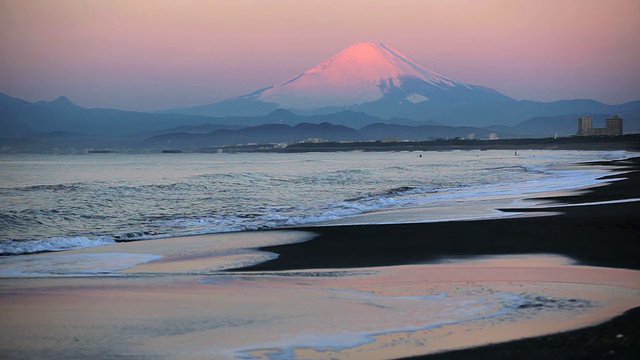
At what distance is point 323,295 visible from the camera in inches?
319

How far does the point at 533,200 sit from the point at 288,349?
17354mm

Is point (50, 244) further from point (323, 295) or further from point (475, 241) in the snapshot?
point (475, 241)

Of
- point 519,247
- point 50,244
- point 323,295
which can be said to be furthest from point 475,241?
point 50,244

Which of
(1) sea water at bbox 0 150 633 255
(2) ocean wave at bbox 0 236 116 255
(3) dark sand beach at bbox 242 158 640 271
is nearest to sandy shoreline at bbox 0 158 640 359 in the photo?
(3) dark sand beach at bbox 242 158 640 271

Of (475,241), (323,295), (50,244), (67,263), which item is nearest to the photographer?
(323,295)

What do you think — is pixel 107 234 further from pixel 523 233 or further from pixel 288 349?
pixel 288 349

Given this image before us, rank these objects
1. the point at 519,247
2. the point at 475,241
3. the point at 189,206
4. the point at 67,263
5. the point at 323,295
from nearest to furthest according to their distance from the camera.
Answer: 1. the point at 323,295
2. the point at 67,263
3. the point at 519,247
4. the point at 475,241
5. the point at 189,206

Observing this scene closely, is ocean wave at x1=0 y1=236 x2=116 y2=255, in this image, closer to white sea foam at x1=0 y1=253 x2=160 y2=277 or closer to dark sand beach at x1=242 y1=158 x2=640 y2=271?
white sea foam at x1=0 y1=253 x2=160 y2=277

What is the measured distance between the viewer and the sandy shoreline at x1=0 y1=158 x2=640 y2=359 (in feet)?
20.0

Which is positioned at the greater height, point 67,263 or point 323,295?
point 323,295

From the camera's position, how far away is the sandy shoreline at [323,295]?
20.0ft

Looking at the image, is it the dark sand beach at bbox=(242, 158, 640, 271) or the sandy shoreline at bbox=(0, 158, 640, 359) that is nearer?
Answer: the sandy shoreline at bbox=(0, 158, 640, 359)

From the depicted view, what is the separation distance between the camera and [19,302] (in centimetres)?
791

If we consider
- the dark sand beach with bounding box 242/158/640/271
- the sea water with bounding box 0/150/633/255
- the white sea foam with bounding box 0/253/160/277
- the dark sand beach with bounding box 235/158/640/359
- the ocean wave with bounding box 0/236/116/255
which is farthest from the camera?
the sea water with bounding box 0/150/633/255
